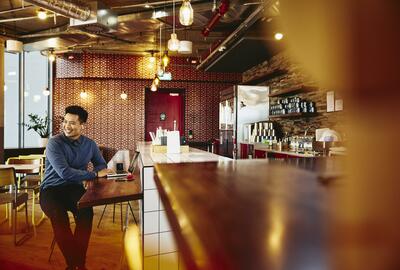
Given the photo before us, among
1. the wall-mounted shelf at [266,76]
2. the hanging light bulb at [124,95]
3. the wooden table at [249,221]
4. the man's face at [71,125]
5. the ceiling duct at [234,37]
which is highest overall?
the ceiling duct at [234,37]

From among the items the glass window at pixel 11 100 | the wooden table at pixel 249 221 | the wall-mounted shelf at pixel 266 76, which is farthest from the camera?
the glass window at pixel 11 100

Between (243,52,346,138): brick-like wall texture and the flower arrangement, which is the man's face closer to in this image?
(243,52,346,138): brick-like wall texture

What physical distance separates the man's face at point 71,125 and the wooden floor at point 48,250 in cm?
121

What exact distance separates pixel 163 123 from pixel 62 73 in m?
3.20

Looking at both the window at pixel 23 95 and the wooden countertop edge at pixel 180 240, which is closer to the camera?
the wooden countertop edge at pixel 180 240

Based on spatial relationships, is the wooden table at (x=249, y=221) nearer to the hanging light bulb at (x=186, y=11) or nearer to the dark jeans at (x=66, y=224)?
the dark jeans at (x=66, y=224)

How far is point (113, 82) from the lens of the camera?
9.65m

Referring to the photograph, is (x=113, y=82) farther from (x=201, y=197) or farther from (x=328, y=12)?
(x=201, y=197)

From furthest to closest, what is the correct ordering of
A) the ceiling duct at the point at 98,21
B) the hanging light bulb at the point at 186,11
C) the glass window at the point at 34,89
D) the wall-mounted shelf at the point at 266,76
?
the glass window at the point at 34,89 → the wall-mounted shelf at the point at 266,76 → the ceiling duct at the point at 98,21 → the hanging light bulb at the point at 186,11

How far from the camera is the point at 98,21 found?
5.18 meters

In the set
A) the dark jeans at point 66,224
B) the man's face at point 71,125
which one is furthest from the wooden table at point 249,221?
the man's face at point 71,125

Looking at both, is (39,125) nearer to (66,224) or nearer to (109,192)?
(66,224)

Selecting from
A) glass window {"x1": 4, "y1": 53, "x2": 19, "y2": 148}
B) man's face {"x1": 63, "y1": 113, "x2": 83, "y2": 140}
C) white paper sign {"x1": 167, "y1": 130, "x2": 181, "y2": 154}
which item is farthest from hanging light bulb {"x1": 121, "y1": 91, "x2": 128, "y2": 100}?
man's face {"x1": 63, "y1": 113, "x2": 83, "y2": 140}

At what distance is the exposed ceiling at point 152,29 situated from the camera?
475 cm
